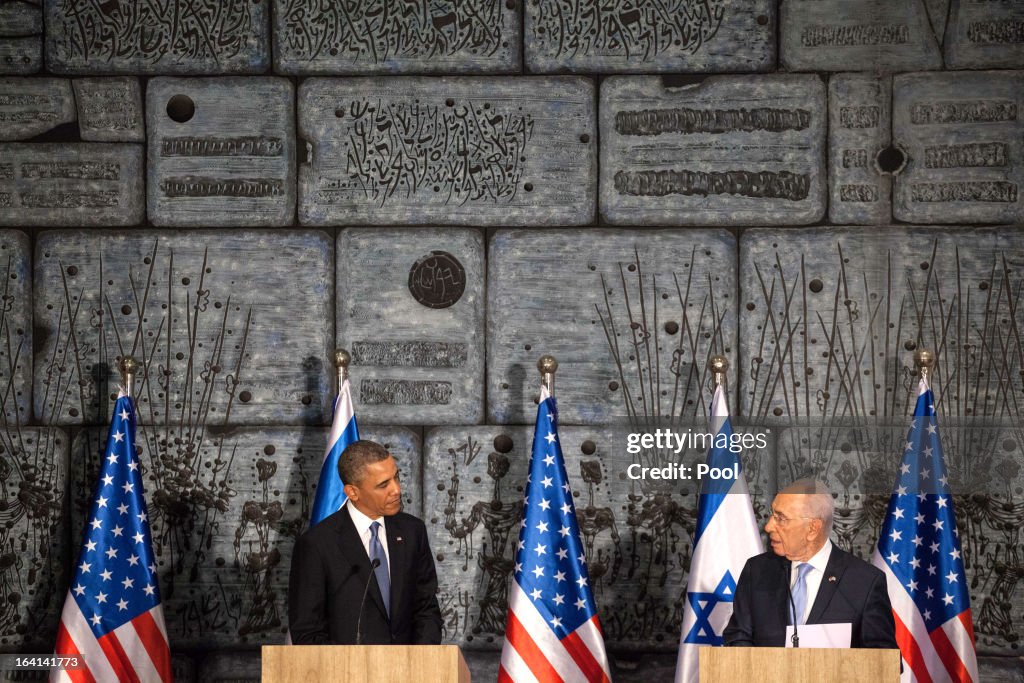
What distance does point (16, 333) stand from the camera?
593 cm

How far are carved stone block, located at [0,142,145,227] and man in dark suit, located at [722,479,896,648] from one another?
3.22 m

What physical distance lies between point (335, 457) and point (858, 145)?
105 inches

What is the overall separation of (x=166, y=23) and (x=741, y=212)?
2726 millimetres

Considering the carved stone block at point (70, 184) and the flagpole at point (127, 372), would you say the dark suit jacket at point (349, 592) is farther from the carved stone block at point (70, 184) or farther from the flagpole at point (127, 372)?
the carved stone block at point (70, 184)

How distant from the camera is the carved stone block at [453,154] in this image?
234 inches

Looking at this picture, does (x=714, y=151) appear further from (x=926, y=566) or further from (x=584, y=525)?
(x=926, y=566)

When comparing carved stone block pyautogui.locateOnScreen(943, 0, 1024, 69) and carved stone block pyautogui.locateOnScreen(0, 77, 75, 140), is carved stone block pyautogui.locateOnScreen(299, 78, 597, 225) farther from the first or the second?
carved stone block pyautogui.locateOnScreen(943, 0, 1024, 69)

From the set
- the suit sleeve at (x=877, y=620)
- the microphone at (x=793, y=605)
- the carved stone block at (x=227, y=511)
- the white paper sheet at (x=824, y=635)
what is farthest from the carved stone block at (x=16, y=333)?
the suit sleeve at (x=877, y=620)

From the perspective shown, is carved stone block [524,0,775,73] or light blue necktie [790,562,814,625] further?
carved stone block [524,0,775,73]

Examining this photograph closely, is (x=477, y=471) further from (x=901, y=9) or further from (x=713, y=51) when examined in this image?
(x=901, y=9)

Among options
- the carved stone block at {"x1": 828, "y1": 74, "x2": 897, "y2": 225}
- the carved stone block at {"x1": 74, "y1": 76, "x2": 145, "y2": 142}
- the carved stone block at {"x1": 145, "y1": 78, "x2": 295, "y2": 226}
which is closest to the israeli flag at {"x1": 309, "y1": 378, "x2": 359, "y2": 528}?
the carved stone block at {"x1": 145, "y1": 78, "x2": 295, "y2": 226}

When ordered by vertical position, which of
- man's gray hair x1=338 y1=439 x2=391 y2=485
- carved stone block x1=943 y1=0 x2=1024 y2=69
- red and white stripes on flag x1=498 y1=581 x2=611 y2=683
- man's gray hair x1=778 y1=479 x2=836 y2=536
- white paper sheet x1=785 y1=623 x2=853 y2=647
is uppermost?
carved stone block x1=943 y1=0 x2=1024 y2=69

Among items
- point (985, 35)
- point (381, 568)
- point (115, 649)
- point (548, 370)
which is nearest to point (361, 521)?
point (381, 568)

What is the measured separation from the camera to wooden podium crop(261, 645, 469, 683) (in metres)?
3.86
